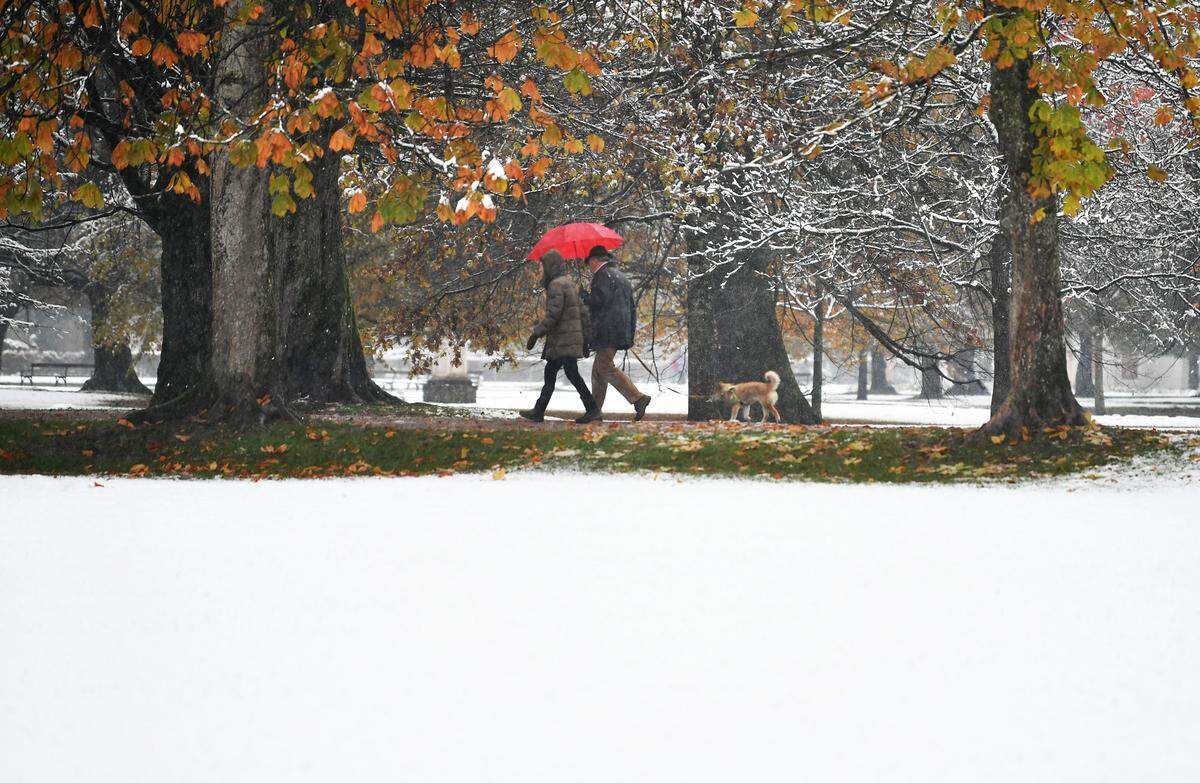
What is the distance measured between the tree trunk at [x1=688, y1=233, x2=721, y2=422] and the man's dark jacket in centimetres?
437

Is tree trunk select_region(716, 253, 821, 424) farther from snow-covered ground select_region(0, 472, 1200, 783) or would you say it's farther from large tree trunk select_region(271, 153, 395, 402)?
snow-covered ground select_region(0, 472, 1200, 783)

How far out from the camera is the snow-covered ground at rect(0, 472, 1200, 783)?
3.56 meters

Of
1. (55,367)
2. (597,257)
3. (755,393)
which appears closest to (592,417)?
(597,257)

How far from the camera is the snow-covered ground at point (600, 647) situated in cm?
356

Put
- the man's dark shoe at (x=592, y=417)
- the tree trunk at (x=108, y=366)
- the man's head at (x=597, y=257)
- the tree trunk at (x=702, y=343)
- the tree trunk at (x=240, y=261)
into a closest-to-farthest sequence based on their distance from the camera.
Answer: the tree trunk at (x=240, y=261) < the man's head at (x=597, y=257) < the man's dark shoe at (x=592, y=417) < the tree trunk at (x=702, y=343) < the tree trunk at (x=108, y=366)

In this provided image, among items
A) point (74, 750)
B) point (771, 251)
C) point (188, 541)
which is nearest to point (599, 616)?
point (74, 750)

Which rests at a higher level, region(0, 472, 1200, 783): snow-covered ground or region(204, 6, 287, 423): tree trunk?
region(204, 6, 287, 423): tree trunk

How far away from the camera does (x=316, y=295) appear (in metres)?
16.4

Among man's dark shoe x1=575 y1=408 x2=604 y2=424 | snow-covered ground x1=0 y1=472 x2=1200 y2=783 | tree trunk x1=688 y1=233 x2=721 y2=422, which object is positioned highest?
tree trunk x1=688 y1=233 x2=721 y2=422

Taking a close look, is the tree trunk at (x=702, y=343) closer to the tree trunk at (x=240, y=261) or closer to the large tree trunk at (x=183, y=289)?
the large tree trunk at (x=183, y=289)

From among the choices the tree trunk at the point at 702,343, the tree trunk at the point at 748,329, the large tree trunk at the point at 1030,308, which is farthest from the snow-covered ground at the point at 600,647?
the tree trunk at the point at 748,329

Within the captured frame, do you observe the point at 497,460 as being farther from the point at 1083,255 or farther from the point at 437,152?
the point at 1083,255

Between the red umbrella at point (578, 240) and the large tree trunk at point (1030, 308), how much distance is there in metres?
4.40

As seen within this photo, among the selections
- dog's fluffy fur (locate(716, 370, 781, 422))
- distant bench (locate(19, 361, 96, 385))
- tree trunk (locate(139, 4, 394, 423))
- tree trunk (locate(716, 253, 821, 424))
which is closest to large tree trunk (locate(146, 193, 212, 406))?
tree trunk (locate(139, 4, 394, 423))
